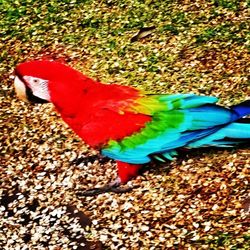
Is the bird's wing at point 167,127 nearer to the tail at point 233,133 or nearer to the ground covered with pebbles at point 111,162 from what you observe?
the tail at point 233,133

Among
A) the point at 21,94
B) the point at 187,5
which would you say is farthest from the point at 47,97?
the point at 187,5

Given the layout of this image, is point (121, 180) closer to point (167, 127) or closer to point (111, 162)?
point (111, 162)

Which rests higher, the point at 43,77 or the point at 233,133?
the point at 43,77

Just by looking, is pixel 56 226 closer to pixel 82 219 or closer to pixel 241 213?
pixel 82 219

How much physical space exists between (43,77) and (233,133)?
934 mm

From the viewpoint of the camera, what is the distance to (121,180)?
3.29 m

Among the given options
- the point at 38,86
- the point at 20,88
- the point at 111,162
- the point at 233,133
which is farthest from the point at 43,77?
the point at 233,133

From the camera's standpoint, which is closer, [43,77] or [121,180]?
[43,77]

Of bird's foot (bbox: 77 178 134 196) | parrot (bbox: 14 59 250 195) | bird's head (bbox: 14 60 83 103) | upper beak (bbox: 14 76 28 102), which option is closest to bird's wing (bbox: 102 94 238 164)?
parrot (bbox: 14 59 250 195)

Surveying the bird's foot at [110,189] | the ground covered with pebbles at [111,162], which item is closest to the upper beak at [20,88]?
the ground covered with pebbles at [111,162]

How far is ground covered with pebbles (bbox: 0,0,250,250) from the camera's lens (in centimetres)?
308

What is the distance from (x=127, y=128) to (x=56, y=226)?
1.97 feet

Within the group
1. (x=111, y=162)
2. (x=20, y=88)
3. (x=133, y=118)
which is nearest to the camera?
(x=133, y=118)

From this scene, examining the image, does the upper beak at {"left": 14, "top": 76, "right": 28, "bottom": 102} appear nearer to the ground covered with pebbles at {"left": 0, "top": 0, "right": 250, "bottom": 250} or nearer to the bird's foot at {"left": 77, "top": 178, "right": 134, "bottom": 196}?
the ground covered with pebbles at {"left": 0, "top": 0, "right": 250, "bottom": 250}
